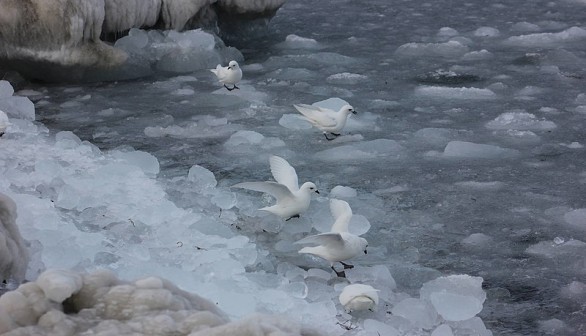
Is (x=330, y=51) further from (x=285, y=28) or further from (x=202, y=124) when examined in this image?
(x=202, y=124)

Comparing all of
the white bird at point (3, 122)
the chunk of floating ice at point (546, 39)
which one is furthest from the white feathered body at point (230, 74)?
the chunk of floating ice at point (546, 39)

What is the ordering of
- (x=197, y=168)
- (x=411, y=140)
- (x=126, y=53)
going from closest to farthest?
(x=197, y=168) < (x=411, y=140) < (x=126, y=53)

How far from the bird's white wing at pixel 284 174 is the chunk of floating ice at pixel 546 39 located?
5.01 m

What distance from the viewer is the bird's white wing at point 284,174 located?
4707mm

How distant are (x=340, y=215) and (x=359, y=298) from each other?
0.78m

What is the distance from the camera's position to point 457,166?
543cm

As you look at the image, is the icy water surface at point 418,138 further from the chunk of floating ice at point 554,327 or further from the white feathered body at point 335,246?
the white feathered body at point 335,246

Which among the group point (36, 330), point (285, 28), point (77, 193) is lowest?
point (285, 28)

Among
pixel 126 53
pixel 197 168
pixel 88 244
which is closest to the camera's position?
pixel 88 244

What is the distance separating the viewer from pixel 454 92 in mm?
7215

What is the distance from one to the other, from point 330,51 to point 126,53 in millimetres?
2297

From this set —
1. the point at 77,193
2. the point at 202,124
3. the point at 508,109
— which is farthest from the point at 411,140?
the point at 77,193

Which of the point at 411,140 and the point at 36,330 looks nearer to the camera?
the point at 36,330

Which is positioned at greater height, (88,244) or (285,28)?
(88,244)
